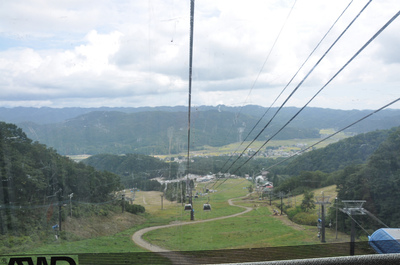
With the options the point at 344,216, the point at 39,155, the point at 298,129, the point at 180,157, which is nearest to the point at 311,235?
the point at 344,216

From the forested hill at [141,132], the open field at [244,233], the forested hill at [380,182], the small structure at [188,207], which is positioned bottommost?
the open field at [244,233]

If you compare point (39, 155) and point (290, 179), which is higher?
point (39, 155)

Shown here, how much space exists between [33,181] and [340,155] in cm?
1022

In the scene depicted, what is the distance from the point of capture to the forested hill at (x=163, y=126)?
8.20 meters

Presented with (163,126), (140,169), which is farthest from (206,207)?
(163,126)

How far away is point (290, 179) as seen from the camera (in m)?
14.0

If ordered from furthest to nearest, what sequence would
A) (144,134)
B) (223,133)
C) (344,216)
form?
(223,133)
(144,134)
(344,216)

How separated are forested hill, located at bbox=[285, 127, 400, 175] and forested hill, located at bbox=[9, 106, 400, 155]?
37cm

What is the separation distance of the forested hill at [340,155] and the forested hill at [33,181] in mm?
8211

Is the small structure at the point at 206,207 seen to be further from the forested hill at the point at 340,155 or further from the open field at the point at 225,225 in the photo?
the forested hill at the point at 340,155

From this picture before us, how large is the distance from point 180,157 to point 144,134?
69.3 inches

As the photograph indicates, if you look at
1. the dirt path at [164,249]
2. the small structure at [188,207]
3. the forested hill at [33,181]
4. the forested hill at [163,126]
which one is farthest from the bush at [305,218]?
the forested hill at [33,181]

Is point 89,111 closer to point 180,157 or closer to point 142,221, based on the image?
point 180,157

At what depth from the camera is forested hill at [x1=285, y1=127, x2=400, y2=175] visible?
34.4 ft
